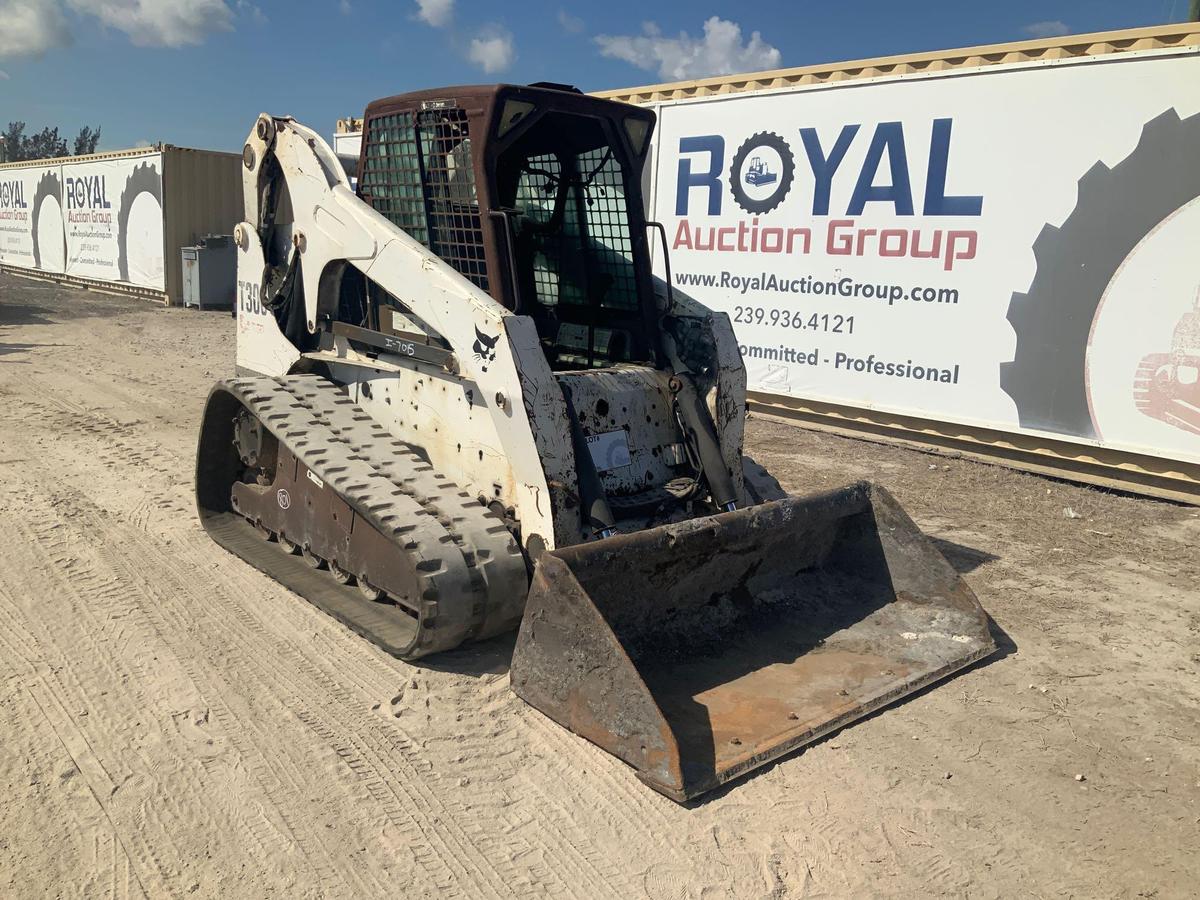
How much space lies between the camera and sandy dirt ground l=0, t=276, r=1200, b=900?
2789 millimetres

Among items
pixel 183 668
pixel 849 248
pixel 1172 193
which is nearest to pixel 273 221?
pixel 183 668

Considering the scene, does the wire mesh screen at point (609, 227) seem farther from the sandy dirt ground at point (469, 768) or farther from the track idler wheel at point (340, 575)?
the sandy dirt ground at point (469, 768)

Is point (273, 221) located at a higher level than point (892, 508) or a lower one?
higher

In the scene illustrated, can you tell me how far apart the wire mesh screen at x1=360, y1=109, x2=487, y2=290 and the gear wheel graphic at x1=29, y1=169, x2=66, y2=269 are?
21.2 m

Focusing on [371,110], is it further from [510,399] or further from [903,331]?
[903,331]

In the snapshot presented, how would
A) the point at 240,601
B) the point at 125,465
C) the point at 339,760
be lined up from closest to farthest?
the point at 339,760
the point at 240,601
the point at 125,465

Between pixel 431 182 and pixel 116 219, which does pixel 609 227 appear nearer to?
pixel 431 182

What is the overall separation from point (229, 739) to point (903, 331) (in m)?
6.91

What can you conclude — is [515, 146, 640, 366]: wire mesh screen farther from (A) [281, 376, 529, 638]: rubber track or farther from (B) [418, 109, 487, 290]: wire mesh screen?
(A) [281, 376, 529, 638]: rubber track

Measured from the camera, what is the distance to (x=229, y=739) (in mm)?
3367

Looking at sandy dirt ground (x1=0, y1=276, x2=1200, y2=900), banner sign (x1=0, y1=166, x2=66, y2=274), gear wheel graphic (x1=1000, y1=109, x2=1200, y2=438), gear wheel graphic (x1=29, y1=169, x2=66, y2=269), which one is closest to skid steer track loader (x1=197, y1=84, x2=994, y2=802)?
sandy dirt ground (x1=0, y1=276, x2=1200, y2=900)

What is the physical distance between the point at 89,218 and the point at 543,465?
70.0 ft

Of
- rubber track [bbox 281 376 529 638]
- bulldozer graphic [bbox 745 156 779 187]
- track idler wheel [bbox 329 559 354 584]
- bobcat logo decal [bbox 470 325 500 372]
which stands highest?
bulldozer graphic [bbox 745 156 779 187]

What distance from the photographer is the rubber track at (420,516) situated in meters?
3.74
